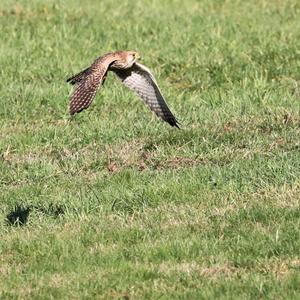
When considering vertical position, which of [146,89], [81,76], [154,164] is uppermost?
[81,76]

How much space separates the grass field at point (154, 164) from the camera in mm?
7262

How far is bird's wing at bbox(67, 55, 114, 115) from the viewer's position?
25.9 feet

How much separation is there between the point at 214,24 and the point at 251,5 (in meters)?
2.22

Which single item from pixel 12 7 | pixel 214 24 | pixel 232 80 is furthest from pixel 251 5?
pixel 232 80

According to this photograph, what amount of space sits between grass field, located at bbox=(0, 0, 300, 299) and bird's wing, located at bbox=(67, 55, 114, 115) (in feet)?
3.13

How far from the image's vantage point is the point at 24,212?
8.67 meters

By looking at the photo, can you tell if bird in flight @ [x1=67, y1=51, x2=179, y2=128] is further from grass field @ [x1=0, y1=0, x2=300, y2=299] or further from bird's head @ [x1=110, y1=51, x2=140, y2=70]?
grass field @ [x1=0, y1=0, x2=300, y2=299]

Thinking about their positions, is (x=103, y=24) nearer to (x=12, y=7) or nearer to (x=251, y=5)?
(x=12, y=7)

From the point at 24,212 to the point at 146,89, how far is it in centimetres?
156

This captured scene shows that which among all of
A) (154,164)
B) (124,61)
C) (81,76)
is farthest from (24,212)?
(154,164)

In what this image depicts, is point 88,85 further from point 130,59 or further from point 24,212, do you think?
point 24,212

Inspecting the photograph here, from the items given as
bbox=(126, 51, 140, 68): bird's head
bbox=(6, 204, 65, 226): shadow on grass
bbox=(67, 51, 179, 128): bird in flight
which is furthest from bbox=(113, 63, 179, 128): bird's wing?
bbox=(6, 204, 65, 226): shadow on grass

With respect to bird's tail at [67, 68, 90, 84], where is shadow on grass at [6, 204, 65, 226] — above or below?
below

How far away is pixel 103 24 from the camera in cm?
1572
